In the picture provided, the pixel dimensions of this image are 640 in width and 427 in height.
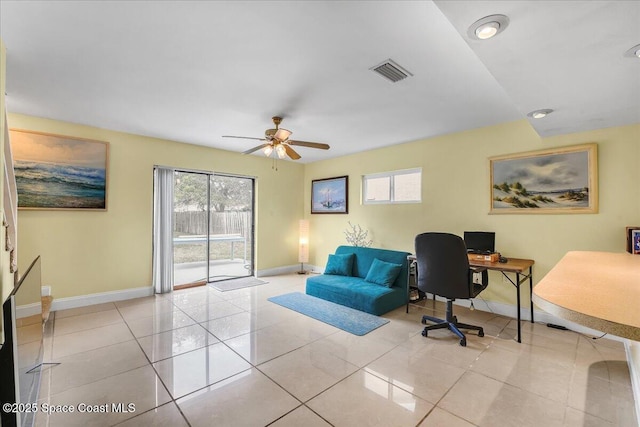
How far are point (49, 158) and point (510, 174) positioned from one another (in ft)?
20.5

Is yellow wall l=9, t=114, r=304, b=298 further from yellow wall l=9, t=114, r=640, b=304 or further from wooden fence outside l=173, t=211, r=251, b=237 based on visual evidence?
wooden fence outside l=173, t=211, r=251, b=237

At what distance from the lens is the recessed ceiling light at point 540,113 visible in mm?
2550

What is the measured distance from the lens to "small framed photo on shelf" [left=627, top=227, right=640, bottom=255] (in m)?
2.70

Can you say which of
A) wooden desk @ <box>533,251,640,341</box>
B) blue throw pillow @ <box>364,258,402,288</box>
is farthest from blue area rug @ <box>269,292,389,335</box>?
wooden desk @ <box>533,251,640,341</box>

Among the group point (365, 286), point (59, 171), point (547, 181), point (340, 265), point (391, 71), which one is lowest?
point (365, 286)

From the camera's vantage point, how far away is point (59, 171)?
3.78 meters

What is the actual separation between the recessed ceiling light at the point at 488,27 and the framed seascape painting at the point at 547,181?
8.78 ft

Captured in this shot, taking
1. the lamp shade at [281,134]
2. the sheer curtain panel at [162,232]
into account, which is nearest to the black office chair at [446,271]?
the lamp shade at [281,134]

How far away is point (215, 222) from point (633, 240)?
5.93m

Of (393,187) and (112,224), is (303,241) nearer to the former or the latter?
(393,187)

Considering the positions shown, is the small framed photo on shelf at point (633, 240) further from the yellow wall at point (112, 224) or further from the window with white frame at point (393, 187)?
the yellow wall at point (112, 224)

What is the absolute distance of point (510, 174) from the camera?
11.9 ft

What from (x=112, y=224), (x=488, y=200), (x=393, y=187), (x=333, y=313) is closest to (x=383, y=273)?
(x=333, y=313)

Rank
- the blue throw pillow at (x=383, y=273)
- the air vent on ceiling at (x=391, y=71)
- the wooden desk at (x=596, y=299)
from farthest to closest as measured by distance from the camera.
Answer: the blue throw pillow at (x=383, y=273), the air vent on ceiling at (x=391, y=71), the wooden desk at (x=596, y=299)
